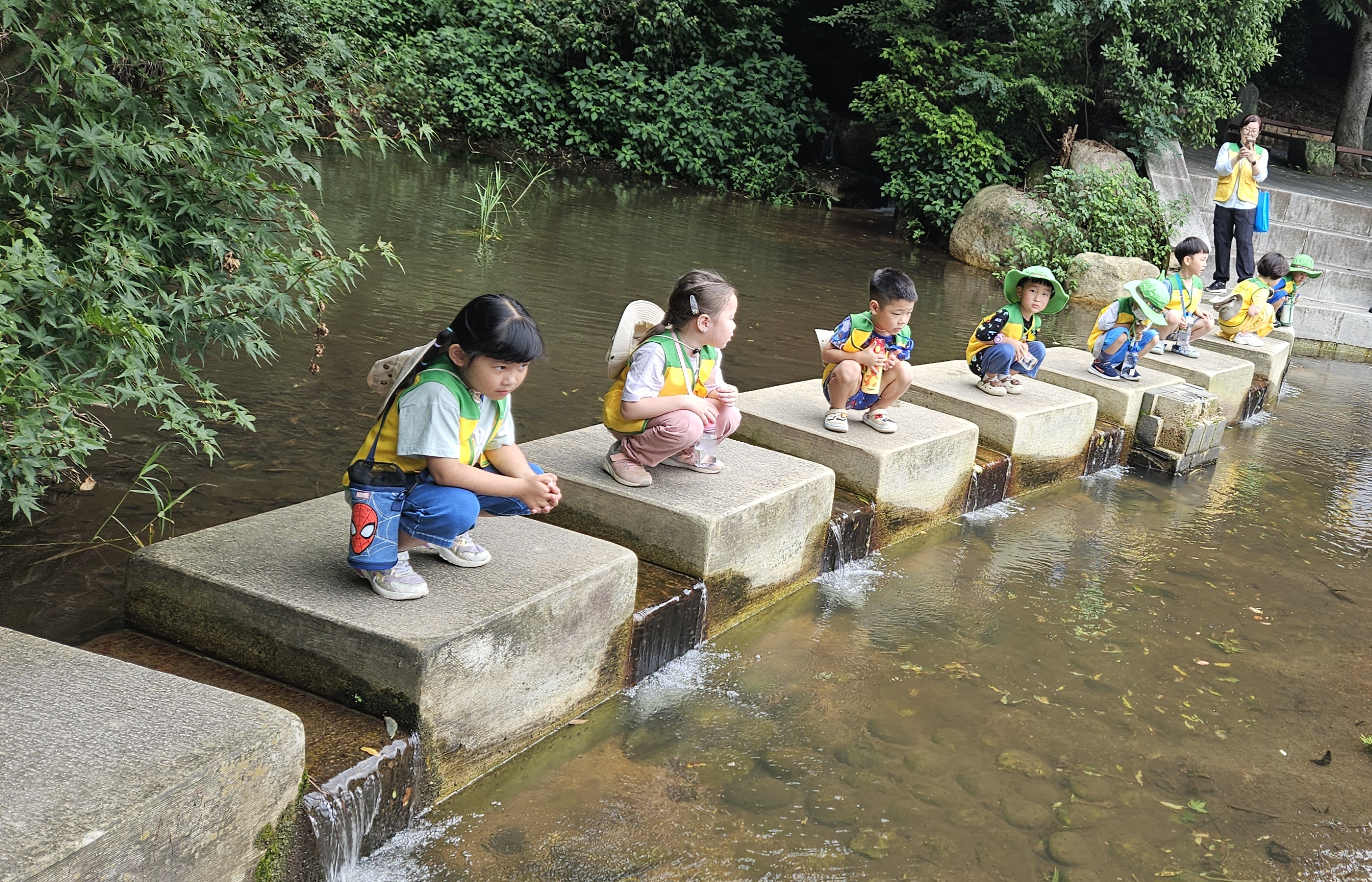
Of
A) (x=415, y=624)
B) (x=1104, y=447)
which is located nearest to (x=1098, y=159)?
(x=1104, y=447)

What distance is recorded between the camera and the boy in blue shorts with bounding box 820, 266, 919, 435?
5129 mm

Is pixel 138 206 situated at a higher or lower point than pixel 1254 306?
higher

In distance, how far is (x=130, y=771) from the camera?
86.8 inches

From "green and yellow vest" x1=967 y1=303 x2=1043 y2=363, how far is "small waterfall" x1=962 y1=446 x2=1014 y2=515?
1.96 feet

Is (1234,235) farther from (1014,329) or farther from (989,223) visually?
(1014,329)

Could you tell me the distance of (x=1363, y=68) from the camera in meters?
18.7

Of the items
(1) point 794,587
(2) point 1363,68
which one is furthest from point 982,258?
(1) point 794,587

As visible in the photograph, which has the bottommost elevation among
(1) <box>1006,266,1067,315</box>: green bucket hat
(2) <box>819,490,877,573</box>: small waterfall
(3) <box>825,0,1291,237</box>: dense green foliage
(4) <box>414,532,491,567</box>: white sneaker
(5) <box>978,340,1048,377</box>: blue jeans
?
(2) <box>819,490,877,573</box>: small waterfall

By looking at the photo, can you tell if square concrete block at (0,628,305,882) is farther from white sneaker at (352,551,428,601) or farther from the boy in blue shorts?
the boy in blue shorts

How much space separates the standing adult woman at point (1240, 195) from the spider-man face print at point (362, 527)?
35.3 ft

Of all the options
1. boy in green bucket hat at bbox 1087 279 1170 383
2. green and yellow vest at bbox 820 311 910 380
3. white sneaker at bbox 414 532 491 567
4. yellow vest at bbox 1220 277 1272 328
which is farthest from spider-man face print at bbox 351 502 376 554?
yellow vest at bbox 1220 277 1272 328

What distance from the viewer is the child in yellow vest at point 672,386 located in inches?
163

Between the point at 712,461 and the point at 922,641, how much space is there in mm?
1038

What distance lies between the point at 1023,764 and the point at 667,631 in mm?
1197
